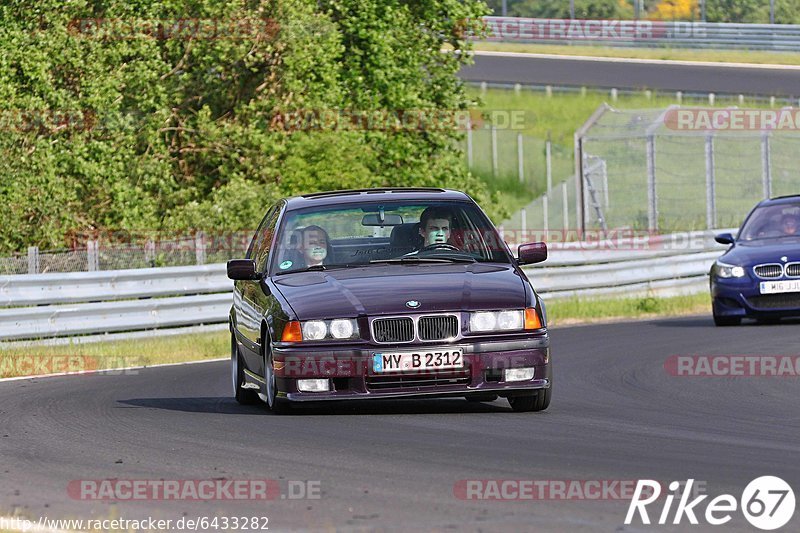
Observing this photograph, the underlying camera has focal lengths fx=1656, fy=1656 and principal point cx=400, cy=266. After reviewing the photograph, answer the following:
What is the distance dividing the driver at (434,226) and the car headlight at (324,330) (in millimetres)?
1367

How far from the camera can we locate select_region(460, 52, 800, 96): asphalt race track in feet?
168

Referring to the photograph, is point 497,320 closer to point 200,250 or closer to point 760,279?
point 760,279

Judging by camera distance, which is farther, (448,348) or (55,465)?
(448,348)

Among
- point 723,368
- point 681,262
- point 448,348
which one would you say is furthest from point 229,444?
point 681,262

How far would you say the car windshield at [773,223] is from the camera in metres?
20.2

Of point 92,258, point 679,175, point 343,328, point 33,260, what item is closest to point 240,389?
point 343,328

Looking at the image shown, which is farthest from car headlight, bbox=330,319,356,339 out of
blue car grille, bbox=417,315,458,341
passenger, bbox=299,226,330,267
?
passenger, bbox=299,226,330,267

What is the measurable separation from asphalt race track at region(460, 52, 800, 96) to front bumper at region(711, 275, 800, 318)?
100 feet

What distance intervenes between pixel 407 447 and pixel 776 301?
1134 cm

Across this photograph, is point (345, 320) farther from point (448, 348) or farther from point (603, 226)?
point (603, 226)

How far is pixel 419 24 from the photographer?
1451 inches

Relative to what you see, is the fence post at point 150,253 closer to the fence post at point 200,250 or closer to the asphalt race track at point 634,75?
the fence post at point 200,250

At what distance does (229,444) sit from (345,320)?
1.30 m

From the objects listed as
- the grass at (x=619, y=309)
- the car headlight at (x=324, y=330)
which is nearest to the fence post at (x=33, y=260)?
the grass at (x=619, y=309)
